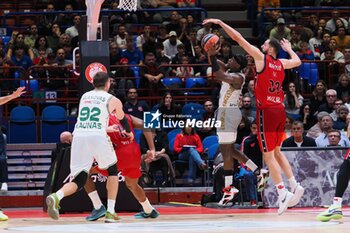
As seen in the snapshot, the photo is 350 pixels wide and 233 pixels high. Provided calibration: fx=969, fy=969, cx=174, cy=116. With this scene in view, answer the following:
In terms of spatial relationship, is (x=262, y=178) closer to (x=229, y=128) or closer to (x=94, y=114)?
(x=229, y=128)

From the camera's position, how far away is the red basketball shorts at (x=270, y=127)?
44.8ft

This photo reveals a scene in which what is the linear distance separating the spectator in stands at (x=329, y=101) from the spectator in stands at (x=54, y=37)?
613cm

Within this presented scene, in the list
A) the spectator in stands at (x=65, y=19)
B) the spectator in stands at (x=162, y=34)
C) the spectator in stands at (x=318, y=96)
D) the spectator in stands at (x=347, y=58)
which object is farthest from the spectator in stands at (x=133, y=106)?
the spectator in stands at (x=347, y=58)

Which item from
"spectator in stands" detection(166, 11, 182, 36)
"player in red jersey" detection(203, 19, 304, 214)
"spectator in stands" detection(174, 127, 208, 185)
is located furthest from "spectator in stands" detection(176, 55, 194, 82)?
Result: "player in red jersey" detection(203, 19, 304, 214)

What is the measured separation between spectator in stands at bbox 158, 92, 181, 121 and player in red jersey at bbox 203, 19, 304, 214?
5.24m

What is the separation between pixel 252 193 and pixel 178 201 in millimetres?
1890

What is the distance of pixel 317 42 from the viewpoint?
2231 centimetres

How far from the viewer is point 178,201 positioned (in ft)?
58.6

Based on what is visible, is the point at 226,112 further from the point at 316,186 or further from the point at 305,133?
the point at 305,133

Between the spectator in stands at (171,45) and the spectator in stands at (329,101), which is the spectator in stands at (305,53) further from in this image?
the spectator in stands at (171,45)

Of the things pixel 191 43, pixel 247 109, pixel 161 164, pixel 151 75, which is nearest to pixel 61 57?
pixel 151 75

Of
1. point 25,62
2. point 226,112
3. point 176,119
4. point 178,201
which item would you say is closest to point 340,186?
point 226,112

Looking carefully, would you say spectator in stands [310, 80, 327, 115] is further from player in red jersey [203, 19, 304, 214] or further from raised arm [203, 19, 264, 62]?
raised arm [203, 19, 264, 62]

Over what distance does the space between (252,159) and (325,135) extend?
63.3 inches
